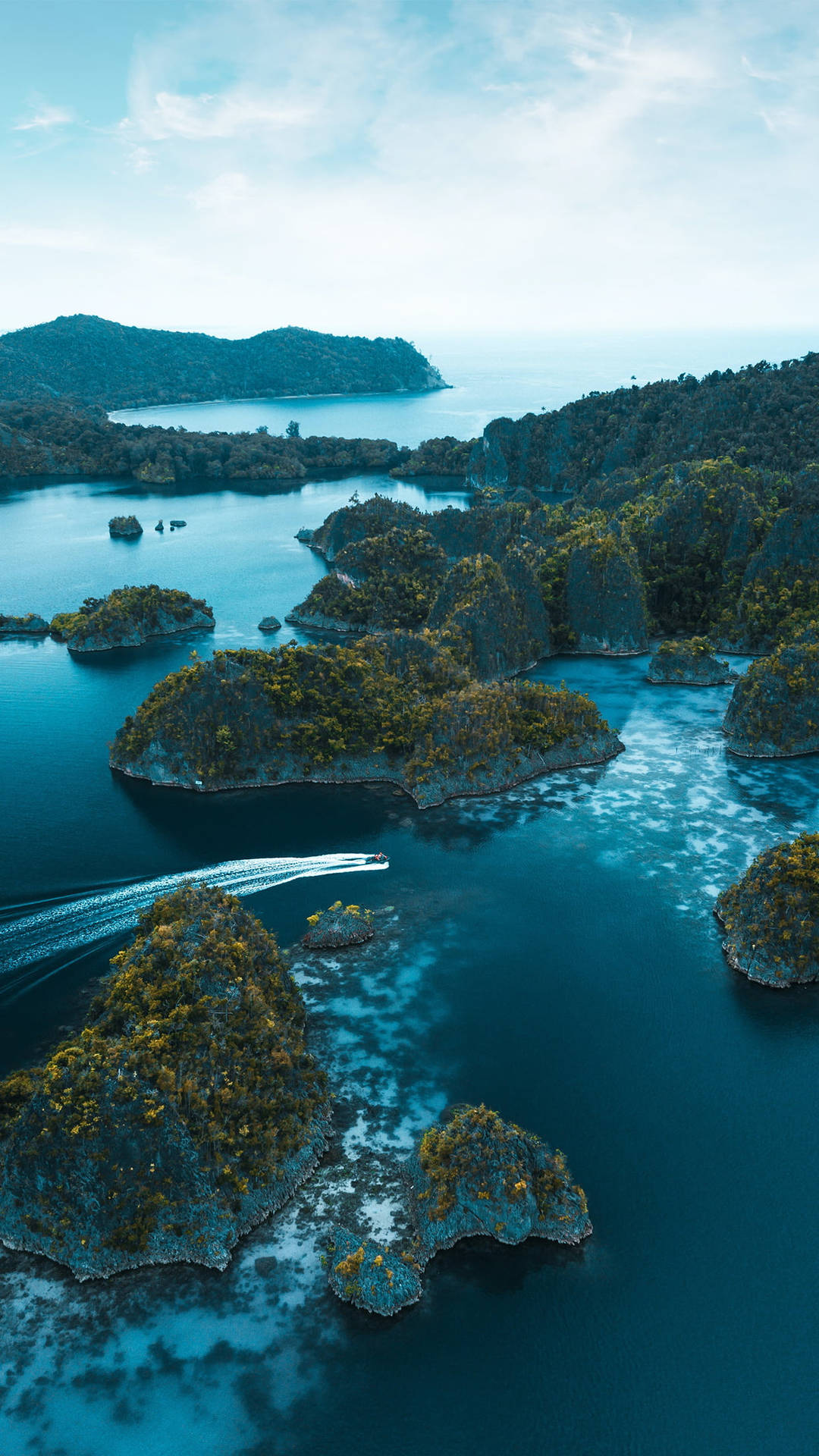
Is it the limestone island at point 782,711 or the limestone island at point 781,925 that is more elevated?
the limestone island at point 782,711

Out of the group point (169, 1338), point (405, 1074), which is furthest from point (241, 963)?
point (169, 1338)

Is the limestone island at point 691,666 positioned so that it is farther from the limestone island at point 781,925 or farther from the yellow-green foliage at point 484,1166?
the yellow-green foliage at point 484,1166

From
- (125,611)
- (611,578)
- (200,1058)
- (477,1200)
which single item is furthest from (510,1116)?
(125,611)

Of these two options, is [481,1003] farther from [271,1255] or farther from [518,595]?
[518,595]

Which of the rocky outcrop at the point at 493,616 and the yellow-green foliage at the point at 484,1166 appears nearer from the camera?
the yellow-green foliage at the point at 484,1166

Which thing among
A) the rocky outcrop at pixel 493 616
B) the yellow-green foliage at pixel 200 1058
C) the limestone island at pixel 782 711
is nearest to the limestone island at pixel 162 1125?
the yellow-green foliage at pixel 200 1058

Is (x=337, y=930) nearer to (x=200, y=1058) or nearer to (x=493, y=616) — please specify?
(x=200, y=1058)
